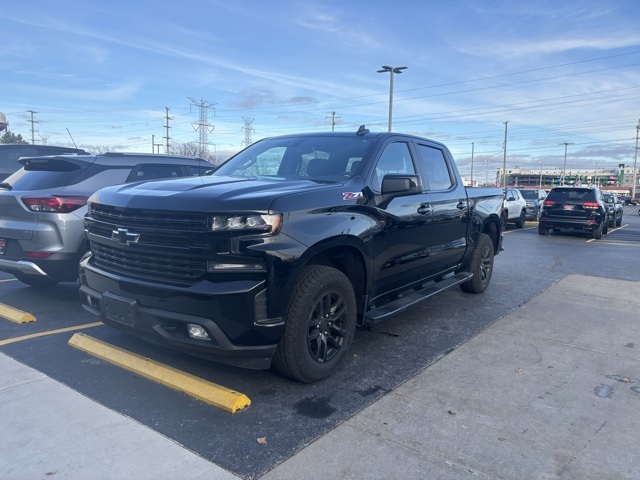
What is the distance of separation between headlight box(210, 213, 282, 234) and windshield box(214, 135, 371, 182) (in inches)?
44.3

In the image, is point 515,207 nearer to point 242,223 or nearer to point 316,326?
point 316,326

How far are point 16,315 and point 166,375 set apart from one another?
2529 millimetres

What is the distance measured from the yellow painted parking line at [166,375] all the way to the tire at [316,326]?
1.42ft

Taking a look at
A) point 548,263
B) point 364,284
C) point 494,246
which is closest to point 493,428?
point 364,284

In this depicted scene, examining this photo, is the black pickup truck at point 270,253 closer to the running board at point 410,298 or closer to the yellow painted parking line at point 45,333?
the running board at point 410,298

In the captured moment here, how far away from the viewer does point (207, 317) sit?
326cm

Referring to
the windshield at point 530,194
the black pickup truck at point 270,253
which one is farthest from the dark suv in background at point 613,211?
the black pickup truck at point 270,253

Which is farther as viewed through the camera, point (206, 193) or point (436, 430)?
point (206, 193)

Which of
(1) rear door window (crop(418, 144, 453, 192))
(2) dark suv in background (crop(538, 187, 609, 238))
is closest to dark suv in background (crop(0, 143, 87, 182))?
(1) rear door window (crop(418, 144, 453, 192))

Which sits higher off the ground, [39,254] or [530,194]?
[530,194]

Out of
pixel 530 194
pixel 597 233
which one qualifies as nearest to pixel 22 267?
pixel 597 233

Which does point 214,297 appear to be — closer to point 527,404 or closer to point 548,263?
point 527,404

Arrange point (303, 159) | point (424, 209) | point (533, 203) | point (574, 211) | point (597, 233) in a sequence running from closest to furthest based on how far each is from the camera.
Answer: point (303, 159) < point (424, 209) < point (597, 233) < point (574, 211) < point (533, 203)

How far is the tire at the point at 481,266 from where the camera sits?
6.68m
